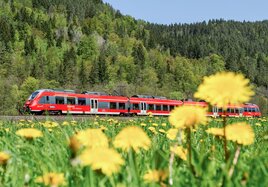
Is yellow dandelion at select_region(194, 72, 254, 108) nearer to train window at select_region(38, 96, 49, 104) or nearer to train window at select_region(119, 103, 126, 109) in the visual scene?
train window at select_region(38, 96, 49, 104)

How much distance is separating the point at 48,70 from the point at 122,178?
6661 inches

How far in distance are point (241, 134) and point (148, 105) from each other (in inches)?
1732

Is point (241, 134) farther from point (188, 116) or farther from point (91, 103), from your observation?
point (91, 103)

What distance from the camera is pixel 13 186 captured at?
1.66m

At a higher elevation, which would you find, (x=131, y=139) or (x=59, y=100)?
(x=131, y=139)

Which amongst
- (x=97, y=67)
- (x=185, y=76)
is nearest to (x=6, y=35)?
(x=97, y=67)

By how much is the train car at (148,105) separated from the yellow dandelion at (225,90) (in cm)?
4281

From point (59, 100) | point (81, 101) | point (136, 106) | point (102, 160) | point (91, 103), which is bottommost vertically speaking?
point (136, 106)

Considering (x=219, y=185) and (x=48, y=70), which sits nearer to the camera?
(x=219, y=185)

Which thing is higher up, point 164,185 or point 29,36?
point 29,36

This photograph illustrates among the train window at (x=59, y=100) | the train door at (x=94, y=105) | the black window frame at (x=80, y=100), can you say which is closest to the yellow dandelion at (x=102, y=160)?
the train window at (x=59, y=100)

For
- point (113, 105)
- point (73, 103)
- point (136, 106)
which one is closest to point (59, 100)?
point (73, 103)

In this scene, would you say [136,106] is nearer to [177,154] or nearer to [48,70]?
[177,154]

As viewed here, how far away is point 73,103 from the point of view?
38625mm
